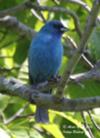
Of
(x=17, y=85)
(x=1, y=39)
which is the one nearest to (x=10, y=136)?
A: (x=17, y=85)

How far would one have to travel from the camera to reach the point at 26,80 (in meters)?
4.80

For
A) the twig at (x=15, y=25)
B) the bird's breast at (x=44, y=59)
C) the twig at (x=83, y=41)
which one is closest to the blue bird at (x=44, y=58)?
the bird's breast at (x=44, y=59)

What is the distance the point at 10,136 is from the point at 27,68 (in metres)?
1.75

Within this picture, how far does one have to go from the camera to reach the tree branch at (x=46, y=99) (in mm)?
2857

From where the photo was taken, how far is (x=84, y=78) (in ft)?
10.6

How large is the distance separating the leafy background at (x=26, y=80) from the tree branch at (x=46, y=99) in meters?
0.24

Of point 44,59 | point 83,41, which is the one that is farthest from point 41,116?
point 83,41

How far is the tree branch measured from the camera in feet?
9.37

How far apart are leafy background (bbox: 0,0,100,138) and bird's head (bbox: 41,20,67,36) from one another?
8cm

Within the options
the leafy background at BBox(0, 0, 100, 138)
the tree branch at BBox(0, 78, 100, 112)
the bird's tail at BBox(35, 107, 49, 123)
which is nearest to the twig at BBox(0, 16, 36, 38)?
the leafy background at BBox(0, 0, 100, 138)

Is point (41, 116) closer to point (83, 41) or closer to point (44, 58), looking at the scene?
point (44, 58)

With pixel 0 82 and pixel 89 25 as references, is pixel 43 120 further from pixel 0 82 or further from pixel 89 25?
pixel 89 25

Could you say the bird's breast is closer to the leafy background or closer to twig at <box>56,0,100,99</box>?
the leafy background

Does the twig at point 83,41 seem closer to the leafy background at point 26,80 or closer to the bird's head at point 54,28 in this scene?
the leafy background at point 26,80
